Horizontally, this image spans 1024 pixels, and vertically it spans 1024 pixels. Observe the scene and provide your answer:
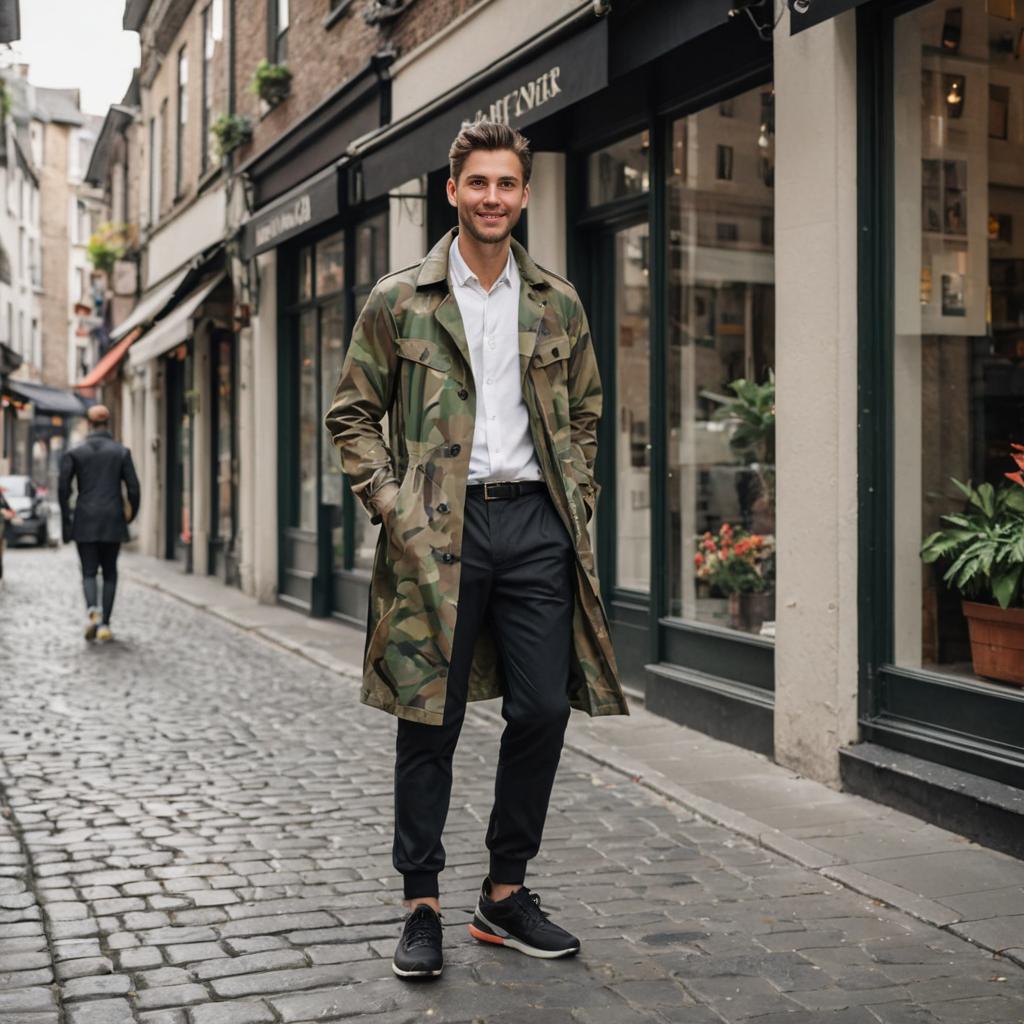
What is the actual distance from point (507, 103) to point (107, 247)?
21.3 m

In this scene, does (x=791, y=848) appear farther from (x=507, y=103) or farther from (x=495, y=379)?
(x=507, y=103)

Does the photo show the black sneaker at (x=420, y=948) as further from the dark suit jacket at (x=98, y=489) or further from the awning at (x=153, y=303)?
the awning at (x=153, y=303)

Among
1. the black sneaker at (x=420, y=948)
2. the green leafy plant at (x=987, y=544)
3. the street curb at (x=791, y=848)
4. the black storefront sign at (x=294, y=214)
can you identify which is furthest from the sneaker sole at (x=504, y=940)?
the black storefront sign at (x=294, y=214)

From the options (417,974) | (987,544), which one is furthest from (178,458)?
(417,974)

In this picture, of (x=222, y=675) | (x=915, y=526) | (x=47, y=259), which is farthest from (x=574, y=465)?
(x=47, y=259)

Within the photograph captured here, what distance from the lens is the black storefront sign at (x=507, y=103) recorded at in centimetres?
782

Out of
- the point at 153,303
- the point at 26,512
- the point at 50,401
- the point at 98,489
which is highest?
the point at 50,401

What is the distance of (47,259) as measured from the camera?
2375 inches

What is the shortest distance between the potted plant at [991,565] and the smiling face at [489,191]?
2816 millimetres

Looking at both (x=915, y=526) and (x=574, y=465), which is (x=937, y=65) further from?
(x=574, y=465)

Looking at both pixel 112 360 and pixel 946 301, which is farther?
pixel 112 360

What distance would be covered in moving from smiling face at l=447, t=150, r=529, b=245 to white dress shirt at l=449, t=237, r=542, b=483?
153 mm

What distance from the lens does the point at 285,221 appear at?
44.4ft

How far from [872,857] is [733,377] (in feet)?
11.3
